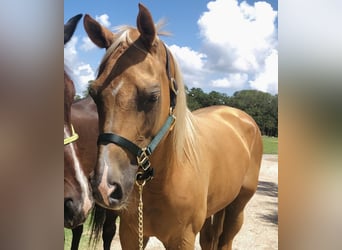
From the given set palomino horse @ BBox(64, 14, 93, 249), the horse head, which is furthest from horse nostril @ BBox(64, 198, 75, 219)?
the horse head

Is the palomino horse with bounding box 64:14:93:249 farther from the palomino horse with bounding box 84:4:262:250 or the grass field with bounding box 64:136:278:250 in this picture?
the grass field with bounding box 64:136:278:250

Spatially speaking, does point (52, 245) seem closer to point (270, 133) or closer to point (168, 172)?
point (168, 172)

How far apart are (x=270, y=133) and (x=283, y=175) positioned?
0.91 ft

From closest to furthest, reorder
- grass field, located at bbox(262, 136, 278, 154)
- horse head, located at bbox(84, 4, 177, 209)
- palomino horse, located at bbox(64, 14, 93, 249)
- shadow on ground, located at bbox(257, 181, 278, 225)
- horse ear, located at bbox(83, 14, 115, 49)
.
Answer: horse head, located at bbox(84, 4, 177, 209)
horse ear, located at bbox(83, 14, 115, 49)
palomino horse, located at bbox(64, 14, 93, 249)
grass field, located at bbox(262, 136, 278, 154)
shadow on ground, located at bbox(257, 181, 278, 225)

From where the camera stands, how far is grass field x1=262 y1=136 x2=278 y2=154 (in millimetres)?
1214

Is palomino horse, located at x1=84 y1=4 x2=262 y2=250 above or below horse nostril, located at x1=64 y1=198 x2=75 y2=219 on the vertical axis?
above

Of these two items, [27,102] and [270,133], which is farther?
[270,133]

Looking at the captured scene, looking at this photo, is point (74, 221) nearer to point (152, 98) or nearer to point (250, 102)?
point (152, 98)

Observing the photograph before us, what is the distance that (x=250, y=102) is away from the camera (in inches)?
53.8

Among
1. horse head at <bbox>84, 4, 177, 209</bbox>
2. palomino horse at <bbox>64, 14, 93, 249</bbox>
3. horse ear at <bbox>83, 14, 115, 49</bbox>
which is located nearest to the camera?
horse head at <bbox>84, 4, 177, 209</bbox>

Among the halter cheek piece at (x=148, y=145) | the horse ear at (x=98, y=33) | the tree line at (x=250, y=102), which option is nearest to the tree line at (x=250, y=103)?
the tree line at (x=250, y=102)

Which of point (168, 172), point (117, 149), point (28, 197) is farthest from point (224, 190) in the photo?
point (28, 197)

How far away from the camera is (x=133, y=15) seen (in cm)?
122

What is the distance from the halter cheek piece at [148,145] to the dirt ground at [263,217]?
1.76 ft
